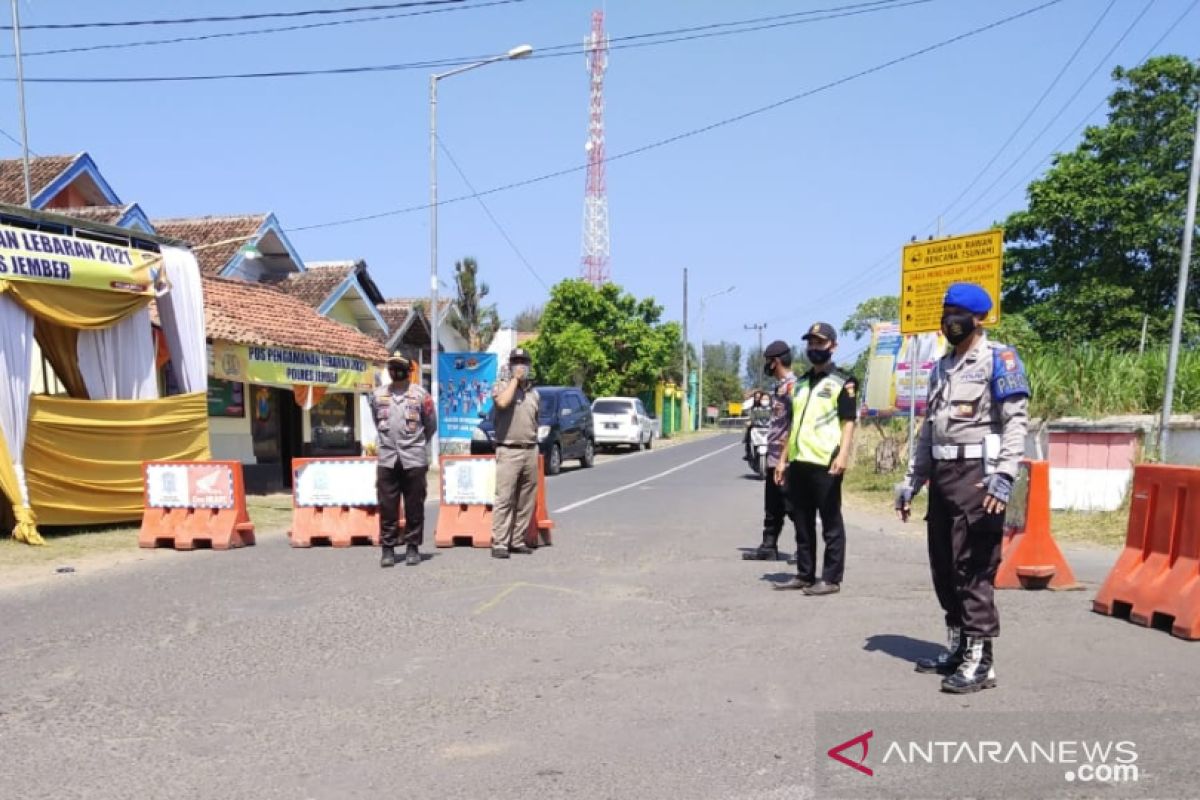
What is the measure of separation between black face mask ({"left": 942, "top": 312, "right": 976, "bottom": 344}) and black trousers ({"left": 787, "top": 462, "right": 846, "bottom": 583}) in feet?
7.02

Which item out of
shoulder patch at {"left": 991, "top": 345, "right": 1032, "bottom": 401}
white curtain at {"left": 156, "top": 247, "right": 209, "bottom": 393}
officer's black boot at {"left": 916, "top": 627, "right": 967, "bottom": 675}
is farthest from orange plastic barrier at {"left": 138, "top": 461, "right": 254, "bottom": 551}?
shoulder patch at {"left": 991, "top": 345, "right": 1032, "bottom": 401}

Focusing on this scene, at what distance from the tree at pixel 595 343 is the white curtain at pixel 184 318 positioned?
2322 centimetres

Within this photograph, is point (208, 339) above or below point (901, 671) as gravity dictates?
above

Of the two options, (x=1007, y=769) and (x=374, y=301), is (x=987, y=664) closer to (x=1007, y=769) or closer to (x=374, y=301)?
(x=1007, y=769)

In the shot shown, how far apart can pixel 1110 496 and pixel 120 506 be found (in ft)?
40.3

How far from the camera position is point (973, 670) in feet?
14.8

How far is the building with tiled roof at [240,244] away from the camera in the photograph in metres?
21.7

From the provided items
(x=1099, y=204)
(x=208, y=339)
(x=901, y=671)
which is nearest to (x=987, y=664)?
(x=901, y=671)

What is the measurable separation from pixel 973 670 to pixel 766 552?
13.2ft

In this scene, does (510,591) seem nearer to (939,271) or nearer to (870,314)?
(939,271)

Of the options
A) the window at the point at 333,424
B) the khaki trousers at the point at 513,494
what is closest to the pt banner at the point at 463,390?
the window at the point at 333,424

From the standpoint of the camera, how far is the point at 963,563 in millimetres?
4574

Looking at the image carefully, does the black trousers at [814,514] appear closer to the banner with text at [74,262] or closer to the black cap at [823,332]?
the black cap at [823,332]

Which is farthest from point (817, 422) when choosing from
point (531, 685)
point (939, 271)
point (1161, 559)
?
point (939, 271)
